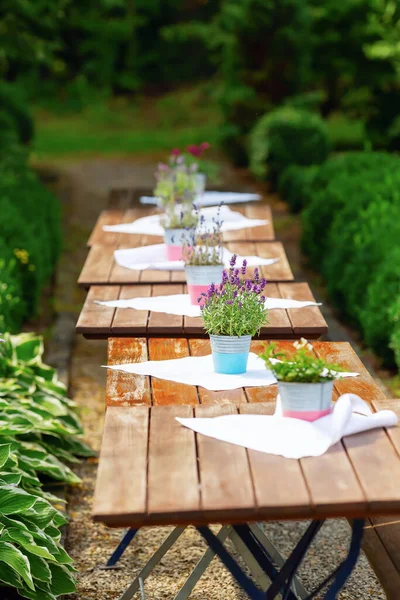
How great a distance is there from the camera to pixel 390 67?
54.6 ft

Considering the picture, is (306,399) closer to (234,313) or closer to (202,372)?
(234,313)

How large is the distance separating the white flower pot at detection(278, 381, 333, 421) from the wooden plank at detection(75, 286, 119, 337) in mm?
1435

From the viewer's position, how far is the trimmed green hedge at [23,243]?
6.08 metres

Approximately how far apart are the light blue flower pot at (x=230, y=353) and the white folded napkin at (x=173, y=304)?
2.74 feet

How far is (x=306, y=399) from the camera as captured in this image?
260 centimetres

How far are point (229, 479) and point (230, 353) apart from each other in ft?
2.80

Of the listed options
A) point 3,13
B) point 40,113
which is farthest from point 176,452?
point 40,113

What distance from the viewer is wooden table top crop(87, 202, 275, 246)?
19.4 ft

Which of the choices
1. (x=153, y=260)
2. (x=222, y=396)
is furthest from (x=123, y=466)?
(x=153, y=260)

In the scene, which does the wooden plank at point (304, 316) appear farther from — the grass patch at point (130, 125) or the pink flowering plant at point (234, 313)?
the grass patch at point (130, 125)

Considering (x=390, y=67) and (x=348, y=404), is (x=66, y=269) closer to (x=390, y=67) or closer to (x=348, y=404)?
(x=348, y=404)

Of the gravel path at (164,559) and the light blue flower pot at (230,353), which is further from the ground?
the light blue flower pot at (230,353)

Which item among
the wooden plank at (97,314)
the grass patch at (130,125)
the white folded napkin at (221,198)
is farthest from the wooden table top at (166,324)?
the grass patch at (130,125)

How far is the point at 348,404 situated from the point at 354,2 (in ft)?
49.2
